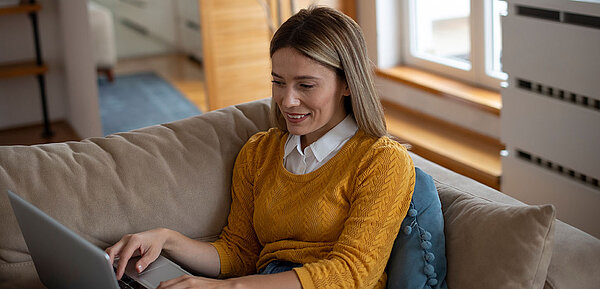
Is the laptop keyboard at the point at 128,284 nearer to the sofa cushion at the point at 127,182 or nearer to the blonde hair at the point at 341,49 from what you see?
the sofa cushion at the point at 127,182

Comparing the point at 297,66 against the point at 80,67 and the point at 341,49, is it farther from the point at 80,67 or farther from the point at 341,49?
the point at 80,67

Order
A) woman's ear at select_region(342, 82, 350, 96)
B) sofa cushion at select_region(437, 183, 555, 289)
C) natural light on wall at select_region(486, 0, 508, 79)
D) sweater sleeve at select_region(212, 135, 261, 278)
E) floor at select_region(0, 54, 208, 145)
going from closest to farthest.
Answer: sofa cushion at select_region(437, 183, 555, 289), woman's ear at select_region(342, 82, 350, 96), sweater sleeve at select_region(212, 135, 261, 278), natural light on wall at select_region(486, 0, 508, 79), floor at select_region(0, 54, 208, 145)

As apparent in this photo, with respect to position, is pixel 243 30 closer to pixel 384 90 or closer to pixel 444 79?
pixel 384 90

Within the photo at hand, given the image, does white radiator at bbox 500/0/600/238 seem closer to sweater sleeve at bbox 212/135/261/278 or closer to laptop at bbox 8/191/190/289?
sweater sleeve at bbox 212/135/261/278

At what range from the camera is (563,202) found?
253cm

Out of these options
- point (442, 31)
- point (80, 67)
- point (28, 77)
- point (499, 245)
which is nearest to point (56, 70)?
point (28, 77)

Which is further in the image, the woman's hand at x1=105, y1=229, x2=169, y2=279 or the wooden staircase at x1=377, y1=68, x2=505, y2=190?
the wooden staircase at x1=377, y1=68, x2=505, y2=190

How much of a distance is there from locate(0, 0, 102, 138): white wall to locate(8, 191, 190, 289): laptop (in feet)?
9.31

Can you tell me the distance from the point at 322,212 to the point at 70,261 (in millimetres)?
550

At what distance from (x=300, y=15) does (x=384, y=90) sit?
2.33 meters

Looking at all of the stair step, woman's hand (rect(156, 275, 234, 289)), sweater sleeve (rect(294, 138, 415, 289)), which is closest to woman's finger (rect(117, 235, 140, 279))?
woman's hand (rect(156, 275, 234, 289))

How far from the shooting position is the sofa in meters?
1.44

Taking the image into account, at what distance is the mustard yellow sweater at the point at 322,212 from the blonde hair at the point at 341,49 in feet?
0.20

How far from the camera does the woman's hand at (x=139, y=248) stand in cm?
156
